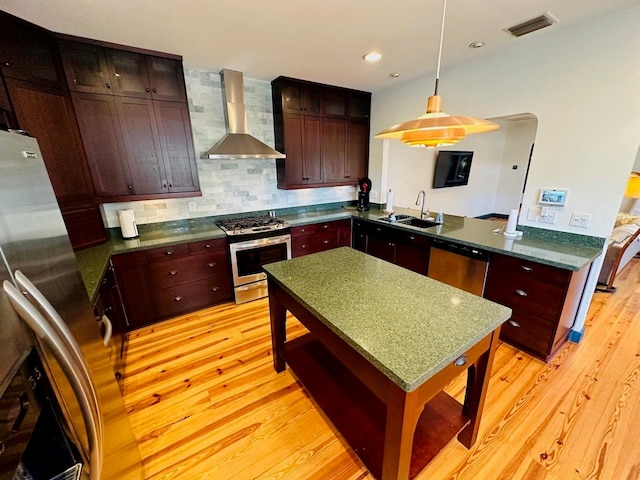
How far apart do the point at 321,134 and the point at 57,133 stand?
Answer: 8.96 feet

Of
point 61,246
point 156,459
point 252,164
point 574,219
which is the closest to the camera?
point 61,246

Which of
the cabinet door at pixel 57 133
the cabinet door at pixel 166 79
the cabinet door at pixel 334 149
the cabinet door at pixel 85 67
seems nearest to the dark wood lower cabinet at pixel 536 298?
the cabinet door at pixel 334 149

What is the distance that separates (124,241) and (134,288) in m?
0.50

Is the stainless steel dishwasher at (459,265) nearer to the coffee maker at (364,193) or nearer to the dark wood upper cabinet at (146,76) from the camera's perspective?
the coffee maker at (364,193)

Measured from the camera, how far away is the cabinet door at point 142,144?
99.2 inches

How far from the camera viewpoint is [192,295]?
9.71 ft

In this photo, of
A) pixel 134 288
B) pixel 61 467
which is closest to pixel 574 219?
pixel 61 467

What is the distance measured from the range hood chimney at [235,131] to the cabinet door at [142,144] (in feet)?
1.69

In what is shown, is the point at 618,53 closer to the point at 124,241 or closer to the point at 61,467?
the point at 61,467

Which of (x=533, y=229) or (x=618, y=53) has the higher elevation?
(x=618, y=53)

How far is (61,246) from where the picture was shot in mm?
1002

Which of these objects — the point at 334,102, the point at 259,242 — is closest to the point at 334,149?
the point at 334,102

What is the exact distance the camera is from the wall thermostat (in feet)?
7.61

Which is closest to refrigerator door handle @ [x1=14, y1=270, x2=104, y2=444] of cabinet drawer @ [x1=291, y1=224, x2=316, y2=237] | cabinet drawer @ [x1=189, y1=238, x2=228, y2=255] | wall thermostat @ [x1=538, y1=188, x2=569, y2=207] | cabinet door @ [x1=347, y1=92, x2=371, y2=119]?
cabinet drawer @ [x1=189, y1=238, x2=228, y2=255]
